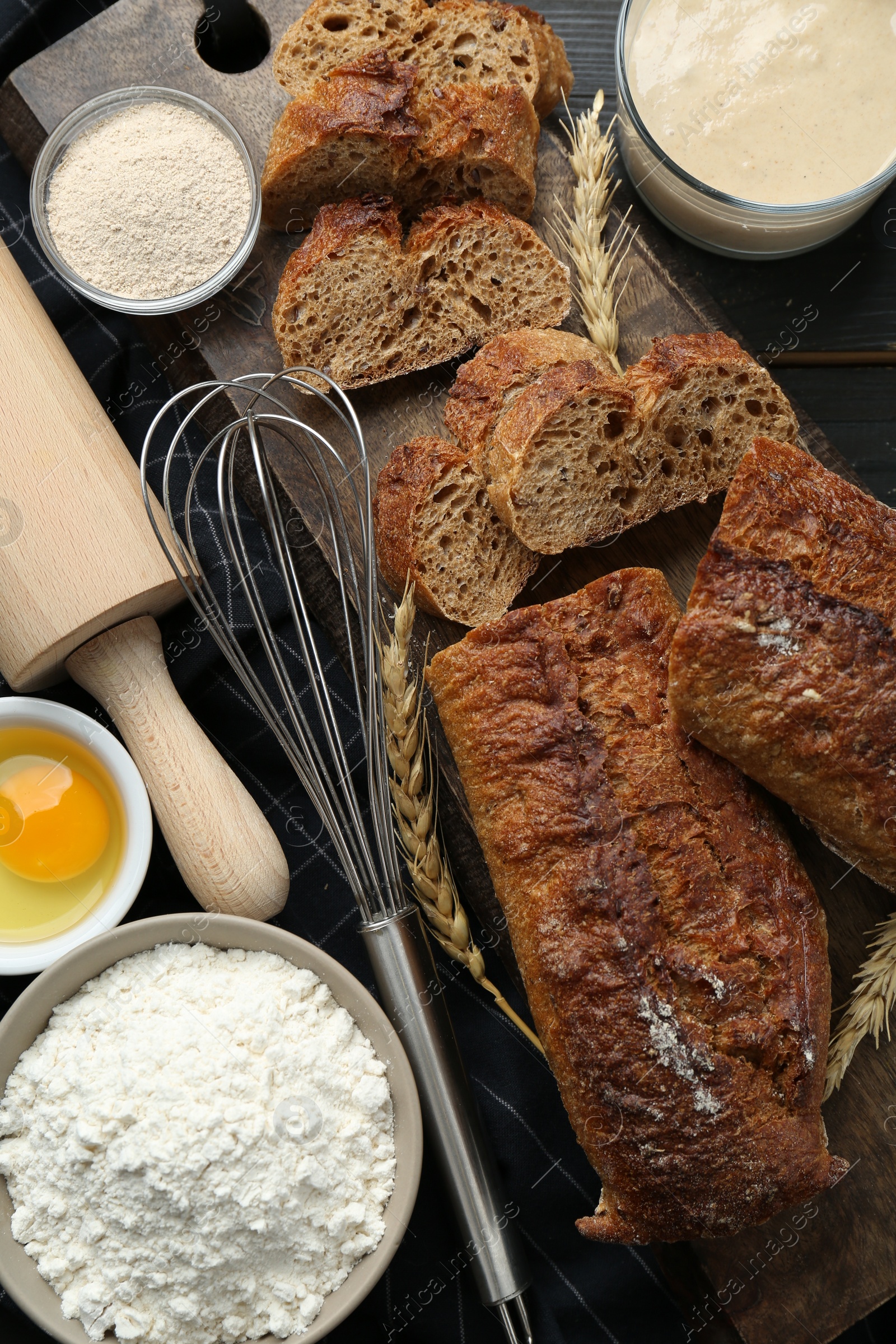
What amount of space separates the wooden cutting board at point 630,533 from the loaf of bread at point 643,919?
10.5 inches

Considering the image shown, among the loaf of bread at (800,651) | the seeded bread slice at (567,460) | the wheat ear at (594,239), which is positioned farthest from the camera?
the wheat ear at (594,239)

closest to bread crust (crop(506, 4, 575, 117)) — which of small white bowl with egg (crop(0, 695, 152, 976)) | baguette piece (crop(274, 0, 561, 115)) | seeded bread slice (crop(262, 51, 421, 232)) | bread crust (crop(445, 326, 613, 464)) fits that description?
baguette piece (crop(274, 0, 561, 115))

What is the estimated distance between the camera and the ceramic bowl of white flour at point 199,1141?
1.70m

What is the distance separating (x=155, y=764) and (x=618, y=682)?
0.95 metres

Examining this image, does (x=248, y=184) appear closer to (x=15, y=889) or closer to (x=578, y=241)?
(x=578, y=241)

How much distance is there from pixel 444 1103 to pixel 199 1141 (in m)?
0.49

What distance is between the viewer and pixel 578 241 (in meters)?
2.12

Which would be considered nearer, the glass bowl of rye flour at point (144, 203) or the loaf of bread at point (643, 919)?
the loaf of bread at point (643, 919)

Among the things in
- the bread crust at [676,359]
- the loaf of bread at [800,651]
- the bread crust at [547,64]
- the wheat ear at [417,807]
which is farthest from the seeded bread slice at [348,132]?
the loaf of bread at [800,651]

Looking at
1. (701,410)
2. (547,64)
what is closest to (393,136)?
(547,64)

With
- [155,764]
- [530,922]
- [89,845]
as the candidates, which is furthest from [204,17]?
[530,922]

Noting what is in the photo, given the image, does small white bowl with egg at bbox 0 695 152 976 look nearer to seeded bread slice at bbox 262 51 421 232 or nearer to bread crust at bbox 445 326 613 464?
bread crust at bbox 445 326 613 464

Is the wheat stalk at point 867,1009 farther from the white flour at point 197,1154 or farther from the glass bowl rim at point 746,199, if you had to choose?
the glass bowl rim at point 746,199

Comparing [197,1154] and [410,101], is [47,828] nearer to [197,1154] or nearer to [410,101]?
[197,1154]
